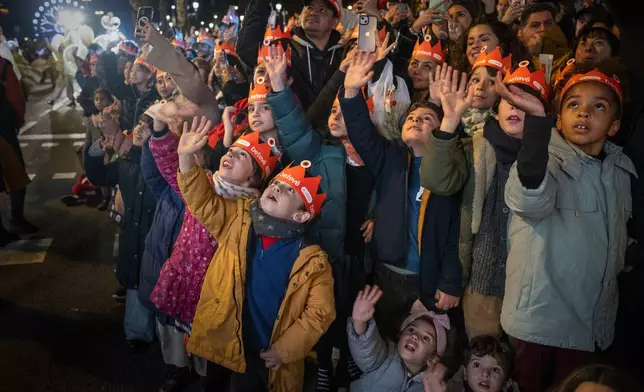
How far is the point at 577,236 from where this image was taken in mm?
2475

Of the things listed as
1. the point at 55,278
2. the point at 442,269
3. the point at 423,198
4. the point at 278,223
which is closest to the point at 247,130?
Result: the point at 278,223

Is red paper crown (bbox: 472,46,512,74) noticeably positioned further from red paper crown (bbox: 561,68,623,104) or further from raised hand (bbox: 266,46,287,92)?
raised hand (bbox: 266,46,287,92)

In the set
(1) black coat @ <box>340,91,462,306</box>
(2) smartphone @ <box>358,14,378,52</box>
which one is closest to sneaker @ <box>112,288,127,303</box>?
(1) black coat @ <box>340,91,462,306</box>

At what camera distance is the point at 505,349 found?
2822 mm

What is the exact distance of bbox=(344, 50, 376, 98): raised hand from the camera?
9.46 ft

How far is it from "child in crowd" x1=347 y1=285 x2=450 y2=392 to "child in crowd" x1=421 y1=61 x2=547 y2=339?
237 mm

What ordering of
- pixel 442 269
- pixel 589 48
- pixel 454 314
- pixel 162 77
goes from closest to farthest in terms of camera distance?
1. pixel 442 269
2. pixel 454 314
3. pixel 589 48
4. pixel 162 77

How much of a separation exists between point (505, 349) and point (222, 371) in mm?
1828

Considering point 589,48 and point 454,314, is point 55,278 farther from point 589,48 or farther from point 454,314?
point 589,48

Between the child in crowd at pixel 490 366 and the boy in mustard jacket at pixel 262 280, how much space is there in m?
0.85

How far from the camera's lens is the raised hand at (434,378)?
2.75 m

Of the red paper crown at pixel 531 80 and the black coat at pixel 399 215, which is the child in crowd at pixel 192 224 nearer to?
the black coat at pixel 399 215

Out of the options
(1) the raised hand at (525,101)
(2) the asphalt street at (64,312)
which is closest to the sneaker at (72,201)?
(2) the asphalt street at (64,312)

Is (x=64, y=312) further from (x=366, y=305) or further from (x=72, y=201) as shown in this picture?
(x=72, y=201)
